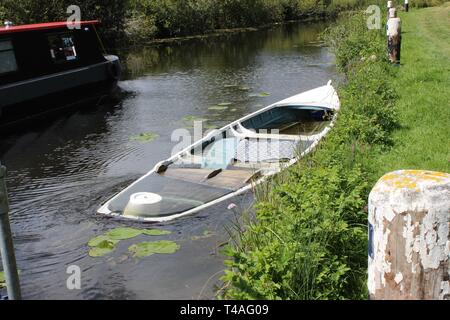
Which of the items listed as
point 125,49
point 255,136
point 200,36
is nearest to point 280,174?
point 255,136

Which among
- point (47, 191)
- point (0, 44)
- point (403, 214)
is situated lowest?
point (47, 191)

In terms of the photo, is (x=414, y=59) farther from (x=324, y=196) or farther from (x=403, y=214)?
(x=403, y=214)

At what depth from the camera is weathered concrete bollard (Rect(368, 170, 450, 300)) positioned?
313 cm

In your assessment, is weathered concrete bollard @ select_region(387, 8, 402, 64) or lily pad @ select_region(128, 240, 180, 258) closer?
lily pad @ select_region(128, 240, 180, 258)

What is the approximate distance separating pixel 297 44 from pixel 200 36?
11160mm

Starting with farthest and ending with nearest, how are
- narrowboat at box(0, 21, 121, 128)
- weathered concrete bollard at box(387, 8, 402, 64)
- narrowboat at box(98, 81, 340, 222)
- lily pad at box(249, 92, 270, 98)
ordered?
lily pad at box(249, 92, 270, 98)
narrowboat at box(0, 21, 121, 128)
weathered concrete bollard at box(387, 8, 402, 64)
narrowboat at box(98, 81, 340, 222)

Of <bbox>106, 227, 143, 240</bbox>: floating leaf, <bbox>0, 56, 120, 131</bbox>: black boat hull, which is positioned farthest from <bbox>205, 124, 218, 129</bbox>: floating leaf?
<bbox>106, 227, 143, 240</bbox>: floating leaf

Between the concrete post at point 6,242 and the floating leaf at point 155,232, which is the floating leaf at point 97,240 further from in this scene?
the concrete post at point 6,242

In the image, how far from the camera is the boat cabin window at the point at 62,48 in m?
17.4

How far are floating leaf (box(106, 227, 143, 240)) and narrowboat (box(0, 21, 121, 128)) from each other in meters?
9.29

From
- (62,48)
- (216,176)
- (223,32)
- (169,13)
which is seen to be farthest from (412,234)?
(223,32)

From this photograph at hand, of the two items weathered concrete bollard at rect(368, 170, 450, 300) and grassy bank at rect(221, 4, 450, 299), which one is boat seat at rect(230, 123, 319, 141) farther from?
weathered concrete bollard at rect(368, 170, 450, 300)

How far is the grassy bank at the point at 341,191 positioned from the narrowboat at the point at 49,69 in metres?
9.58
